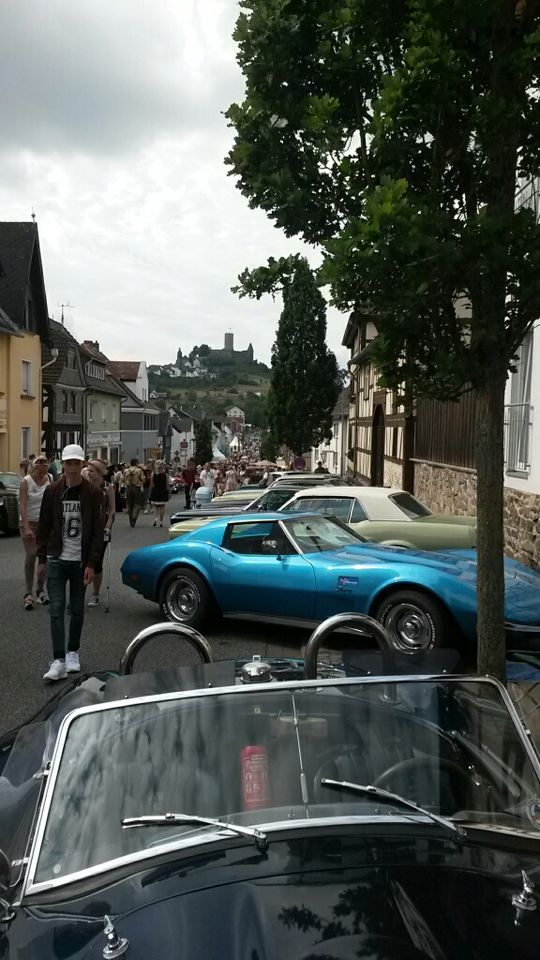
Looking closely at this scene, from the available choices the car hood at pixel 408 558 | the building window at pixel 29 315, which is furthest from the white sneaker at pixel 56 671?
the building window at pixel 29 315

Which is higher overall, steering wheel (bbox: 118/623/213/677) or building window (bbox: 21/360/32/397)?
building window (bbox: 21/360/32/397)

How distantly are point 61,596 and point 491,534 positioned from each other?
3438mm

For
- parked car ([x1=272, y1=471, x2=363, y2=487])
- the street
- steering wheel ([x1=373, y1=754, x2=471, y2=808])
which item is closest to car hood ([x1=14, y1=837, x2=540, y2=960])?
steering wheel ([x1=373, y1=754, x2=471, y2=808])

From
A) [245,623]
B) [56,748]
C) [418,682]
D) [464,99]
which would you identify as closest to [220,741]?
[56,748]

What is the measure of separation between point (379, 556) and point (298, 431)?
140 feet

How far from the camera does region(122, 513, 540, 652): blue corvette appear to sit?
708 centimetres

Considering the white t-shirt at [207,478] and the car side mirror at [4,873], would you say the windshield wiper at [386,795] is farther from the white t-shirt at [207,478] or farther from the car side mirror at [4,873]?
the white t-shirt at [207,478]

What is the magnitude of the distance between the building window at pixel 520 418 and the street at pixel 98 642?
5378 millimetres

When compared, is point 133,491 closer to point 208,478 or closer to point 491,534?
point 208,478

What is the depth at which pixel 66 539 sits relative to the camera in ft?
21.6

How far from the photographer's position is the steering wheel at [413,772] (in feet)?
8.23

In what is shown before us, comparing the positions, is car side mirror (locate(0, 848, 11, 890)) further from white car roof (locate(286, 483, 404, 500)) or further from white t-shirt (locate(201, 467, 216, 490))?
white t-shirt (locate(201, 467, 216, 490))

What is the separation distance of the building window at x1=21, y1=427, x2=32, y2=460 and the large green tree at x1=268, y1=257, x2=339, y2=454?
17732 mm

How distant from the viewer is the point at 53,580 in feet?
21.6
